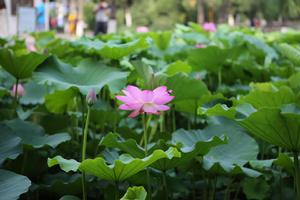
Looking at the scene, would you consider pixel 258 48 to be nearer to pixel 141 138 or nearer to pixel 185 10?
pixel 141 138

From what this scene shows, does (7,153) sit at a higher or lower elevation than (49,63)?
lower

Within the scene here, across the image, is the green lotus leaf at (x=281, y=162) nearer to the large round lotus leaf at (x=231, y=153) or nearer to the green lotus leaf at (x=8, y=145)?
the large round lotus leaf at (x=231, y=153)

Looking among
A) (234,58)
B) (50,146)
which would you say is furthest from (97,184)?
(234,58)

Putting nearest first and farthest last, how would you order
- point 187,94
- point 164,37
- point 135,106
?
point 135,106
point 187,94
point 164,37

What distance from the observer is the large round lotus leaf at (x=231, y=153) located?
1076 mm

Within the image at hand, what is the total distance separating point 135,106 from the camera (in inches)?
35.8

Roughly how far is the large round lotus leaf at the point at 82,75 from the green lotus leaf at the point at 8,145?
0.49 feet

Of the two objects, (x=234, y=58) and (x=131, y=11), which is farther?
(x=131, y=11)

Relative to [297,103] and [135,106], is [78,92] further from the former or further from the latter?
[297,103]

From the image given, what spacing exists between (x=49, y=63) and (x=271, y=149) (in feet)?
2.17

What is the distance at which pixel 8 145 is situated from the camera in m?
1.06

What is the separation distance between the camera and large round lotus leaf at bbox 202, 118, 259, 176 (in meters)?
1.08

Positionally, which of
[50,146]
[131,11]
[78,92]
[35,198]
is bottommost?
[131,11]

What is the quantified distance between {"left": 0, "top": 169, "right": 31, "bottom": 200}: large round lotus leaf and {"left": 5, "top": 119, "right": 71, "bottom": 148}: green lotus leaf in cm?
19
